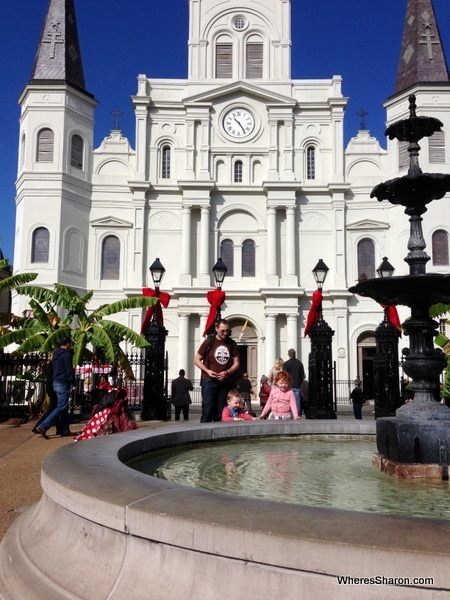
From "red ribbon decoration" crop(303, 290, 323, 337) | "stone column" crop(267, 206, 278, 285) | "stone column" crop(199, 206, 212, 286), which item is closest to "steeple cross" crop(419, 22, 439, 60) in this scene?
"stone column" crop(267, 206, 278, 285)

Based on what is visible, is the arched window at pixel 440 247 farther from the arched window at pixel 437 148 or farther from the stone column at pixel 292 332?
the stone column at pixel 292 332

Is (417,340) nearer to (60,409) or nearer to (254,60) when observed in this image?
(60,409)

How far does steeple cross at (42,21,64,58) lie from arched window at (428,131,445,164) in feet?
Result: 73.9

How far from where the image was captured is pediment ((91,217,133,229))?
33250mm

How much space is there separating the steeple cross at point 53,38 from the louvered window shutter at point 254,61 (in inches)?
446

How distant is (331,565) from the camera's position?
2.06 meters

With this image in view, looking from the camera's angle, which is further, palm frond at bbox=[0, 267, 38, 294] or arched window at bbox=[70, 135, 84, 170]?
arched window at bbox=[70, 135, 84, 170]

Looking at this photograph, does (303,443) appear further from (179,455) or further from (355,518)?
(355,518)

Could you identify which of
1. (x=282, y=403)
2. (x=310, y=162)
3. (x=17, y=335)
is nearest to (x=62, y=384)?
(x=282, y=403)

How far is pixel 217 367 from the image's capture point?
8102 millimetres

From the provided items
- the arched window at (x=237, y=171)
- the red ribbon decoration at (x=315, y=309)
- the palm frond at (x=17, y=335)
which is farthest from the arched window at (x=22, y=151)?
the red ribbon decoration at (x=315, y=309)

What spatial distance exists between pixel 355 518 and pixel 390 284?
3.55m

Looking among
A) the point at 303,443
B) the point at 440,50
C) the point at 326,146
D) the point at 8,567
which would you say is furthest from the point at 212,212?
the point at 8,567

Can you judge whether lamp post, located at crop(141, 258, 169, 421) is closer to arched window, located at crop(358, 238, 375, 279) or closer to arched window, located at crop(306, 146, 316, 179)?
arched window, located at crop(358, 238, 375, 279)
